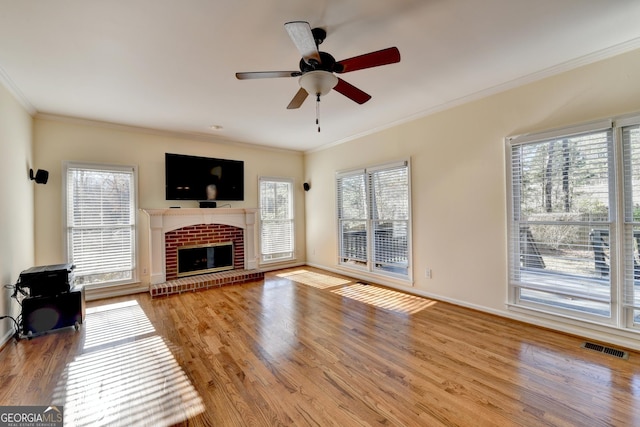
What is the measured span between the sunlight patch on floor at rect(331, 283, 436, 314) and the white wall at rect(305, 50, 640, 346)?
0.26 metres

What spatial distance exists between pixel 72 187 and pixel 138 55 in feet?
8.91

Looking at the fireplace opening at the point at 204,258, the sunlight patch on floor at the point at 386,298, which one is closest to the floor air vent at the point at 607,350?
the sunlight patch on floor at the point at 386,298

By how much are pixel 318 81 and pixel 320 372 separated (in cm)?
227

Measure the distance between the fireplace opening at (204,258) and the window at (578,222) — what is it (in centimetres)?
456

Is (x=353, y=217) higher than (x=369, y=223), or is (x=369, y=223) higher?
(x=353, y=217)

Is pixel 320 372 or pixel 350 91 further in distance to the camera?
pixel 350 91

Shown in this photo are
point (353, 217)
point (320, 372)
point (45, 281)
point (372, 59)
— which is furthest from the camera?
point (353, 217)

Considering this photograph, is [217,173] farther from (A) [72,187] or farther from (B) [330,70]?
(B) [330,70]

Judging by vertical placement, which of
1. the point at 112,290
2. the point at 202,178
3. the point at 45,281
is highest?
the point at 202,178

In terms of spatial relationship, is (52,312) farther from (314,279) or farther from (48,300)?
(314,279)

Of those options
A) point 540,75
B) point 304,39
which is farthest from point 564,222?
point 304,39

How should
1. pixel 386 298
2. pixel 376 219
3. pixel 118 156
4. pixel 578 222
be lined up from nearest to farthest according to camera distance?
pixel 578 222, pixel 386 298, pixel 118 156, pixel 376 219

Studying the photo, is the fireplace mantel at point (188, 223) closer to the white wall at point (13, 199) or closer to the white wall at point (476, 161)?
the white wall at point (13, 199)

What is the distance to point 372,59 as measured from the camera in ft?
6.35
